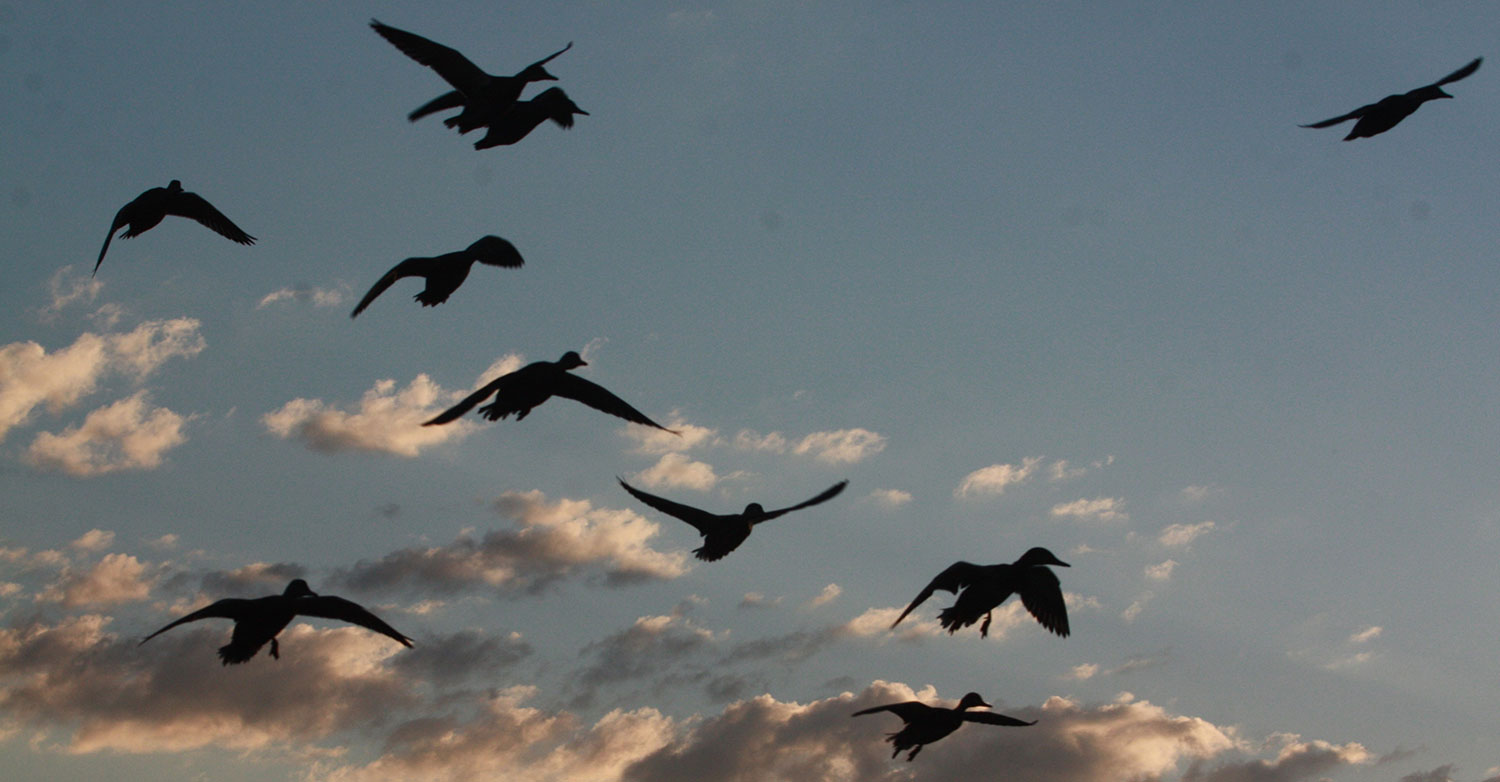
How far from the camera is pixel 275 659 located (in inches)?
504

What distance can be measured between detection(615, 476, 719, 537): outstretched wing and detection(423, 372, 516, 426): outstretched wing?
11.2ft

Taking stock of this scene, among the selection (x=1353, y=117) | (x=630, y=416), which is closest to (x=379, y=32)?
(x=630, y=416)

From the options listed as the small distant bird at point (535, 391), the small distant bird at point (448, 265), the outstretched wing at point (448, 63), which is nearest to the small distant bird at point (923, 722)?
the small distant bird at point (535, 391)

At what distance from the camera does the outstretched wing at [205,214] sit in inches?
765

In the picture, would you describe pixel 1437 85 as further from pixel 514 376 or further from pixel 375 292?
pixel 375 292

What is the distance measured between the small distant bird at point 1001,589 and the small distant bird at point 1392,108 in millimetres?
8081

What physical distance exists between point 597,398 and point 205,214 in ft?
25.3

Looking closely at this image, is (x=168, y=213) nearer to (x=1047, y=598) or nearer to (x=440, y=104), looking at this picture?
(x=440, y=104)

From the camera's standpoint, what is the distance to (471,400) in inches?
580

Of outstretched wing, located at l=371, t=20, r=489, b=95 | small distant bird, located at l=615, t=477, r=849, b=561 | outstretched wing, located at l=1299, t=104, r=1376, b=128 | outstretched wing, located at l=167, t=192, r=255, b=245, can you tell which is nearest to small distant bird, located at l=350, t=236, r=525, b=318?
outstretched wing, located at l=371, t=20, r=489, b=95

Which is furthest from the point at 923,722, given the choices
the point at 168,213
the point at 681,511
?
the point at 168,213

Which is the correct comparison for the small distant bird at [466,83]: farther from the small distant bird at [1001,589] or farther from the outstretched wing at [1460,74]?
the outstretched wing at [1460,74]

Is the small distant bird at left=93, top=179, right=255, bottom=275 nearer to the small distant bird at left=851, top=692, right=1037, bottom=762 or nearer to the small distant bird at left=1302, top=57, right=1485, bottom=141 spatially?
the small distant bird at left=851, top=692, right=1037, bottom=762

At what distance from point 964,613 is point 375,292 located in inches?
297
